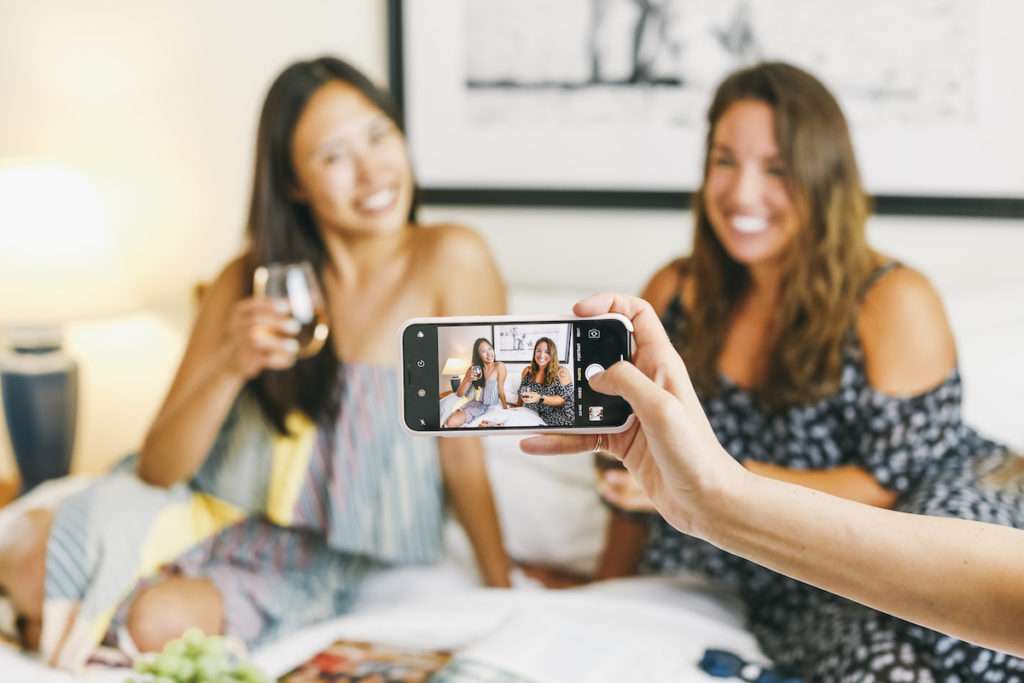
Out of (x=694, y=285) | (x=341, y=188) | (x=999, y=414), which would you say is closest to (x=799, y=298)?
(x=694, y=285)

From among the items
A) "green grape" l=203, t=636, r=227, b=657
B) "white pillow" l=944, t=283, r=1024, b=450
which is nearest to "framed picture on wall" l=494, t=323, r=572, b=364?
"green grape" l=203, t=636, r=227, b=657

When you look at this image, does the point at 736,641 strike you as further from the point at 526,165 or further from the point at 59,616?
the point at 526,165

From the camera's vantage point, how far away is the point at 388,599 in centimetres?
148

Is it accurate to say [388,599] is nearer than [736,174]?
No

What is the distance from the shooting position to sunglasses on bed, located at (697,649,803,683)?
110 cm

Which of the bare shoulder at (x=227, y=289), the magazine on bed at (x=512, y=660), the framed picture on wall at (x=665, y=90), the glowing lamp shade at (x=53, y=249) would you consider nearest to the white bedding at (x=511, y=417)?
the magazine on bed at (x=512, y=660)

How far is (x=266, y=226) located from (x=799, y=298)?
2.97 feet

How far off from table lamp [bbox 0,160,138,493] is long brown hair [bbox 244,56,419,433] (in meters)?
0.63

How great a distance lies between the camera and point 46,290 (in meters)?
1.94

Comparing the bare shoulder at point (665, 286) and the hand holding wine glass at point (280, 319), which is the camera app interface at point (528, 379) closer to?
the hand holding wine glass at point (280, 319)

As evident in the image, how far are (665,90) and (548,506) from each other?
2.91ft

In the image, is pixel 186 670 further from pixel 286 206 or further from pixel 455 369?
pixel 286 206

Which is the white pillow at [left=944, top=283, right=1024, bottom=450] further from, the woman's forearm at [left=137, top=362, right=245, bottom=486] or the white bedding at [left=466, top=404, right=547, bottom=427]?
the woman's forearm at [left=137, top=362, right=245, bottom=486]

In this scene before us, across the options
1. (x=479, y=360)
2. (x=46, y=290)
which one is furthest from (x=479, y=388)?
(x=46, y=290)
